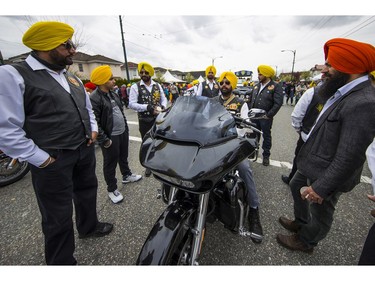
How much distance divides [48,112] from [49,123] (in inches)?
3.3

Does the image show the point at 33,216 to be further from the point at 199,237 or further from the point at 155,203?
the point at 199,237

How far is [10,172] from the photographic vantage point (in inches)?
117

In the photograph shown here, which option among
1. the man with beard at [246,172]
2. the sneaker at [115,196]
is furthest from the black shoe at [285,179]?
the sneaker at [115,196]

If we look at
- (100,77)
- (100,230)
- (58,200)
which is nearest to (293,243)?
(100,230)

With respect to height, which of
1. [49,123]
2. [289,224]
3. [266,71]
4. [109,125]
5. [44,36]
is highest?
[44,36]

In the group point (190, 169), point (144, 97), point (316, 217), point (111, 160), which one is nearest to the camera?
point (190, 169)

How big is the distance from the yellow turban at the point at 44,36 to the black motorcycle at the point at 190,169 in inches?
40.6

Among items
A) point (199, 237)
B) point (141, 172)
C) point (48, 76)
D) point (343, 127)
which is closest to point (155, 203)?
point (141, 172)

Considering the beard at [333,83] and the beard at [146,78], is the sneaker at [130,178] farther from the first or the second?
the beard at [333,83]

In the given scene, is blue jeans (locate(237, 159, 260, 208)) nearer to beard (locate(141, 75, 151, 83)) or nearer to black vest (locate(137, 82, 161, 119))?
black vest (locate(137, 82, 161, 119))

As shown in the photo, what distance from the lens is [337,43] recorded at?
1.35 meters

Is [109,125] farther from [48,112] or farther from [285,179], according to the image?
[285,179]

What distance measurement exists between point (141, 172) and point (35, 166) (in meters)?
2.11

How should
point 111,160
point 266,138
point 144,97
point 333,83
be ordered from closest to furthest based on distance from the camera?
point 333,83
point 111,160
point 144,97
point 266,138
